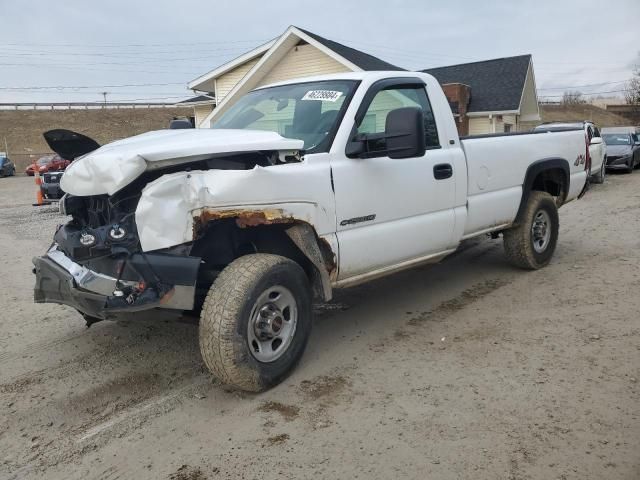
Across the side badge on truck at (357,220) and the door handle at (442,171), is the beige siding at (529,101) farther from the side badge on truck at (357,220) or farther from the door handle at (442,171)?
the side badge on truck at (357,220)

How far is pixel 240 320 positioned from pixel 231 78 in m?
20.9

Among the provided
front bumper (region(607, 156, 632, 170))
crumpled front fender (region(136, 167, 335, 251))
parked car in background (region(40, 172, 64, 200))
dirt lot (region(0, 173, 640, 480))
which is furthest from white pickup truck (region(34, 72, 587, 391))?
front bumper (region(607, 156, 632, 170))

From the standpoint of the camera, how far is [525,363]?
12.6 ft

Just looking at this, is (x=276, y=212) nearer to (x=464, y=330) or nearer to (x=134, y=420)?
(x=134, y=420)

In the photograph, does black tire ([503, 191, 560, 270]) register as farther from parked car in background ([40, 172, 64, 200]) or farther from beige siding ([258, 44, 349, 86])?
beige siding ([258, 44, 349, 86])

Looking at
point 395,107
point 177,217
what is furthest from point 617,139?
point 177,217

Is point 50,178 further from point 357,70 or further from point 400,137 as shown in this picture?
point 400,137

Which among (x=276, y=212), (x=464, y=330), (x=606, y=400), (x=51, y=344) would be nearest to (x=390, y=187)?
(x=276, y=212)

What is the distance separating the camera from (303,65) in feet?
66.6

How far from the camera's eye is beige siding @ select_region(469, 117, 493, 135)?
75.4ft

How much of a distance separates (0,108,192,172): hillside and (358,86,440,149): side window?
51.8 meters

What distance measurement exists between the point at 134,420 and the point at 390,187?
2.42m

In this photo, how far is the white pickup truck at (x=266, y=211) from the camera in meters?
3.22

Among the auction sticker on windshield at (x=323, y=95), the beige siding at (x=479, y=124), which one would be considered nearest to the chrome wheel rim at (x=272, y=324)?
the auction sticker on windshield at (x=323, y=95)
